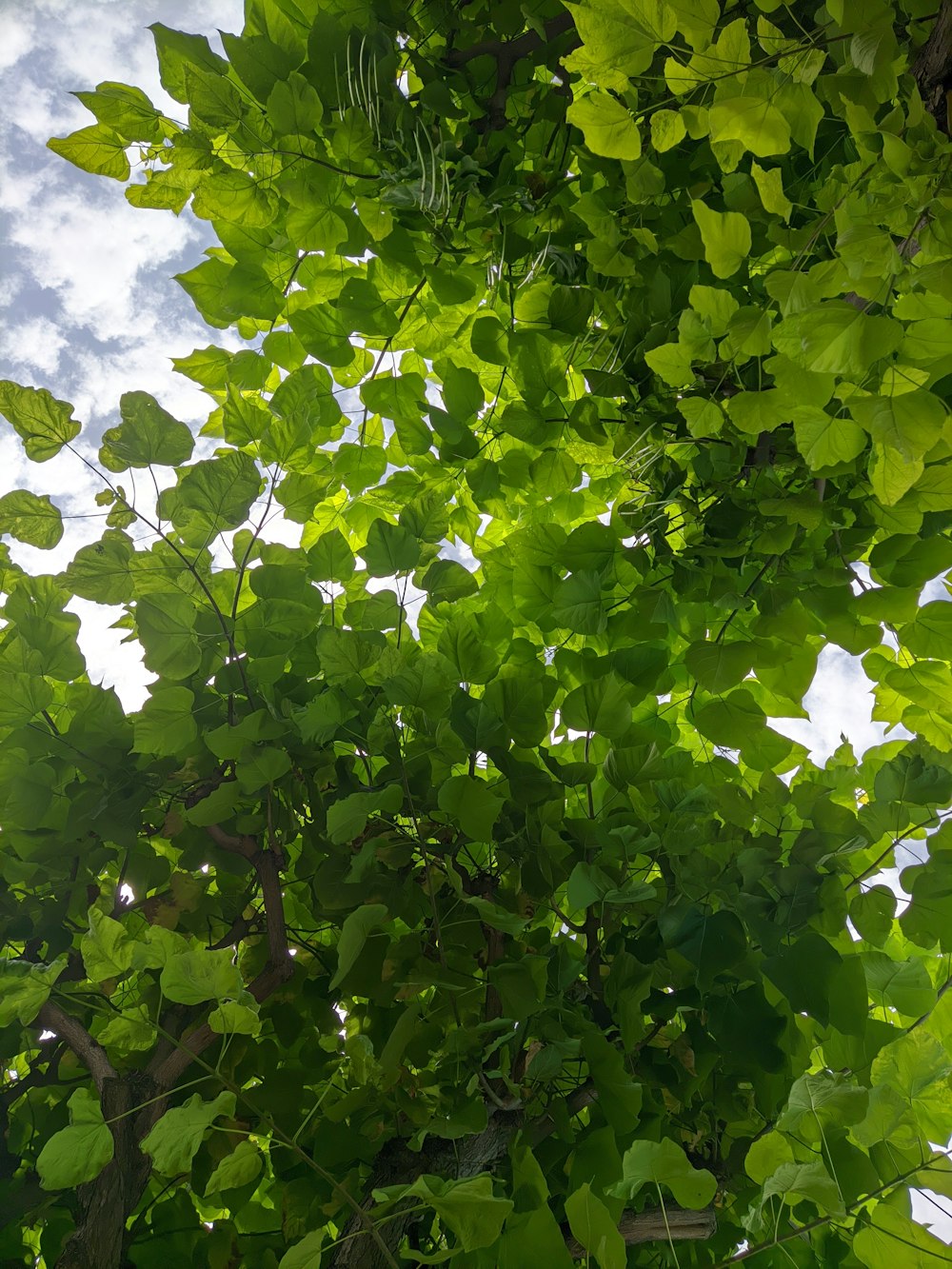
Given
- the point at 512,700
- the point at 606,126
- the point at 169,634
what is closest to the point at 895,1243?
the point at 512,700

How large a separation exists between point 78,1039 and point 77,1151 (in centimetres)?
20

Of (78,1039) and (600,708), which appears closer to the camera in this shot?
(78,1039)

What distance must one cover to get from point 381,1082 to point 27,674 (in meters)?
0.48

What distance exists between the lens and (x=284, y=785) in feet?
2.86

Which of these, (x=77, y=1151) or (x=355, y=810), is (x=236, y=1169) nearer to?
(x=77, y=1151)

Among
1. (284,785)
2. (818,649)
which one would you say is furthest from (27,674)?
(818,649)

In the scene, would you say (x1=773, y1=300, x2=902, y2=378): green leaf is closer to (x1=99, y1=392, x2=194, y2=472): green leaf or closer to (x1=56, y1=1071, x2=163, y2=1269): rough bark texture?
(x1=99, y1=392, x2=194, y2=472): green leaf

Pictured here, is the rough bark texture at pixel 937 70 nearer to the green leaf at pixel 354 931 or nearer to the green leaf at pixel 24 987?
the green leaf at pixel 354 931

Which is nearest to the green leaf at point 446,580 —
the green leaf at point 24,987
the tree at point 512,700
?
the tree at point 512,700

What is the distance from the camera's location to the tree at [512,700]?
2.05ft

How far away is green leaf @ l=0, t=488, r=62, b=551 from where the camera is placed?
0.81 m

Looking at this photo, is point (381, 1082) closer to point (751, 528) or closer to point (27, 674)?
point (27, 674)

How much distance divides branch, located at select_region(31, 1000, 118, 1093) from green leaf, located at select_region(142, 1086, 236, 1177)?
205 millimetres

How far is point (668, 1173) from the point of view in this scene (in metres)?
0.58
